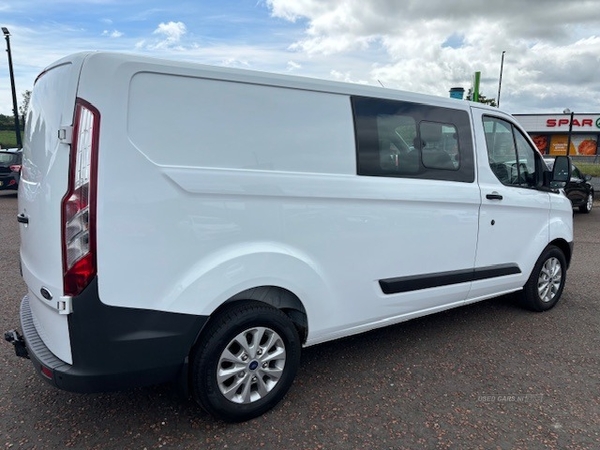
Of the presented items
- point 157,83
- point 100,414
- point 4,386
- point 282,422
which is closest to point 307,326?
point 282,422

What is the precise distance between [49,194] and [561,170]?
4337mm

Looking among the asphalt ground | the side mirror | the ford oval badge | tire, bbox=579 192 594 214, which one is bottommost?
the asphalt ground

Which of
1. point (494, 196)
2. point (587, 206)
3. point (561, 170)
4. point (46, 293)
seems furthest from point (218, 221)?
point (587, 206)

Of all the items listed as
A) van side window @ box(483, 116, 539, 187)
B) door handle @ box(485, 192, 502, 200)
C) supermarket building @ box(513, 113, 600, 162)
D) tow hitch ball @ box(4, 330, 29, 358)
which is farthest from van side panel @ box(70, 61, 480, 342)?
supermarket building @ box(513, 113, 600, 162)

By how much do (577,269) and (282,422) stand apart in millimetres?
5677

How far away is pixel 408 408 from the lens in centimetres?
292

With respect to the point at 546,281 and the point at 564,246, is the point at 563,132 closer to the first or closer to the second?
the point at 564,246

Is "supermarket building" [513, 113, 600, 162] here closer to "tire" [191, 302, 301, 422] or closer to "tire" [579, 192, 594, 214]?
"tire" [579, 192, 594, 214]

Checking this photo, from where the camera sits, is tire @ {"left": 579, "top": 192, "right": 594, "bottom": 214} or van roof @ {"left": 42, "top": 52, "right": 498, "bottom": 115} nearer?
van roof @ {"left": 42, "top": 52, "right": 498, "bottom": 115}

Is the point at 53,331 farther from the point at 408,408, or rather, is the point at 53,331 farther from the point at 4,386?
the point at 408,408

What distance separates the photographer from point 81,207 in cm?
220

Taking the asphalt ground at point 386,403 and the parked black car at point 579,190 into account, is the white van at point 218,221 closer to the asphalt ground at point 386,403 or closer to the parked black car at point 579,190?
the asphalt ground at point 386,403

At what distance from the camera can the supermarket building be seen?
4006 cm

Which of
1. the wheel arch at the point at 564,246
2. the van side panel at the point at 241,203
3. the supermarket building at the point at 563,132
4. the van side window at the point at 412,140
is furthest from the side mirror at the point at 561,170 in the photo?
the supermarket building at the point at 563,132
